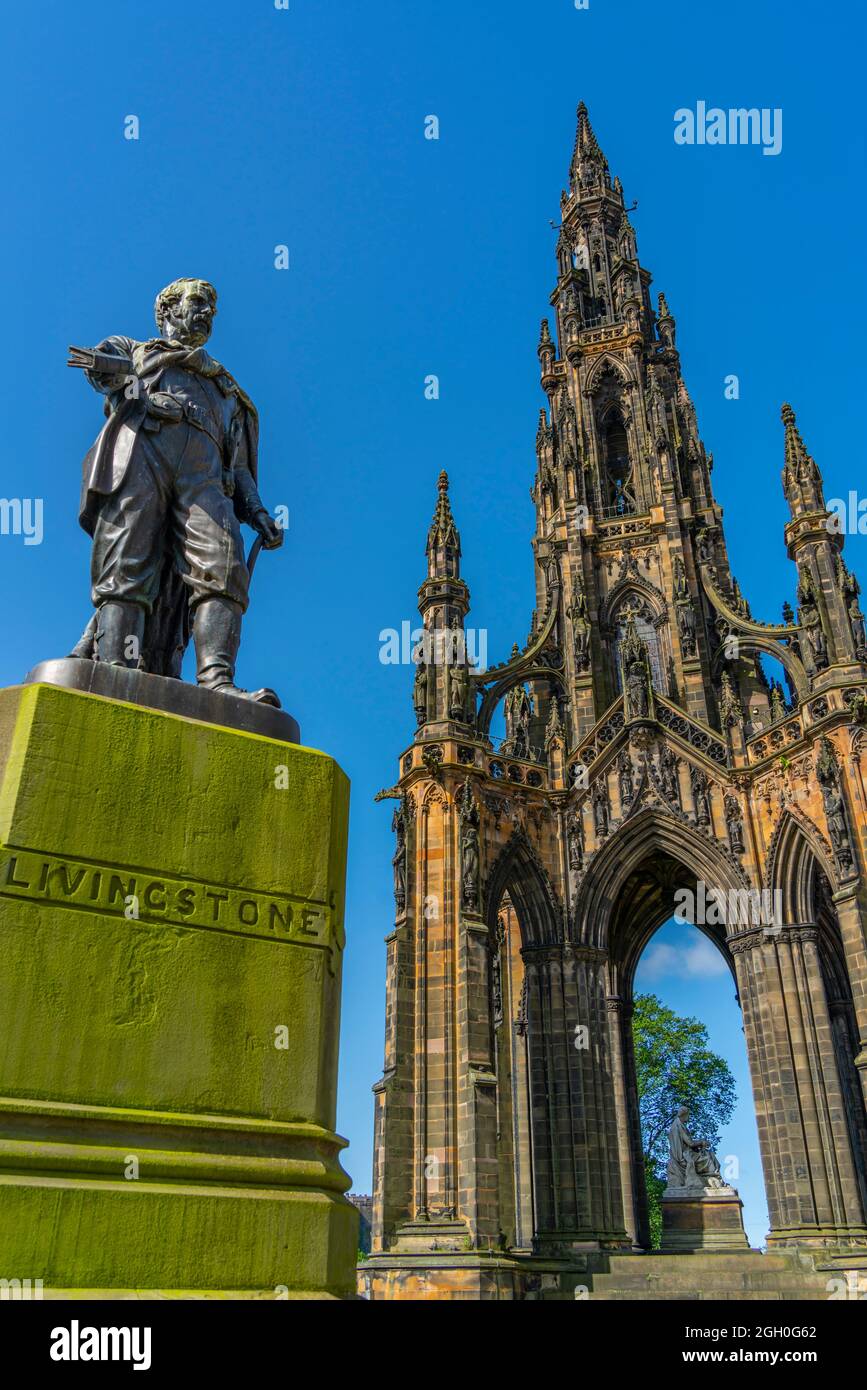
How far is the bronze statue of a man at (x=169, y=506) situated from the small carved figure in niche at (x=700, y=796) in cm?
2000

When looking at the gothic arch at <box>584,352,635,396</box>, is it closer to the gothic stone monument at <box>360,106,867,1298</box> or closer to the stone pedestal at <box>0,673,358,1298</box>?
the gothic stone monument at <box>360,106,867,1298</box>

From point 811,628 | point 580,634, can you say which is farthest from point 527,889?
point 811,628

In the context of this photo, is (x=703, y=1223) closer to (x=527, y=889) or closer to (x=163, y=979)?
(x=527, y=889)

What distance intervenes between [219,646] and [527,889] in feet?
66.1

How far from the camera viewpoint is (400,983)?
19.8 m

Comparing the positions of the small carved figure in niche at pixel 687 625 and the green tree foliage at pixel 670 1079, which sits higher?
the small carved figure in niche at pixel 687 625

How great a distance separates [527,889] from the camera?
23.3 m

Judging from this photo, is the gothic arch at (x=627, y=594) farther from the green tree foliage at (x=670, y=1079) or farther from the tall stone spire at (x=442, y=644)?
the green tree foliage at (x=670, y=1079)

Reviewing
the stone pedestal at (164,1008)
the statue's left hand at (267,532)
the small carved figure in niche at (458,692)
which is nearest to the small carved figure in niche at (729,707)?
the small carved figure in niche at (458,692)

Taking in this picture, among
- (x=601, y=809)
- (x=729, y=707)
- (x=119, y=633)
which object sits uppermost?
(x=729, y=707)

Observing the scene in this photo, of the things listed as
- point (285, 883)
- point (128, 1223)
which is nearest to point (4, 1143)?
point (128, 1223)

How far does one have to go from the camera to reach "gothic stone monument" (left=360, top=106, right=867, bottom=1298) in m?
18.9

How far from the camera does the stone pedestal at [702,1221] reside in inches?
824

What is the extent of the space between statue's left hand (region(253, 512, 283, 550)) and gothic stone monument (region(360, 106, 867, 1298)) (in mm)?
16131
